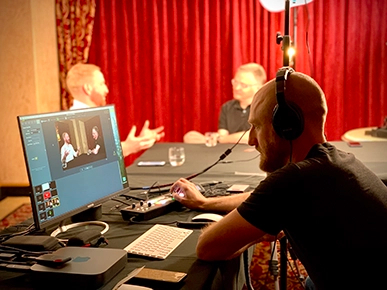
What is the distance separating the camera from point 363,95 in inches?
168

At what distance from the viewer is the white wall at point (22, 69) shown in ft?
14.3

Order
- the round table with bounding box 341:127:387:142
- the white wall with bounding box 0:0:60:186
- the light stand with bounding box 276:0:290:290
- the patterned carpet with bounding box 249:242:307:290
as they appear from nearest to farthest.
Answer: the light stand with bounding box 276:0:290:290, the patterned carpet with bounding box 249:242:307:290, the round table with bounding box 341:127:387:142, the white wall with bounding box 0:0:60:186

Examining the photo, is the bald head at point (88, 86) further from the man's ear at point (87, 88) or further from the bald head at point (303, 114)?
the bald head at point (303, 114)

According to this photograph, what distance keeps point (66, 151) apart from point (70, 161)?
0.12ft

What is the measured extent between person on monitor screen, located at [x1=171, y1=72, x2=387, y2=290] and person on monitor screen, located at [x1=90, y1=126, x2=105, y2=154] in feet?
1.93

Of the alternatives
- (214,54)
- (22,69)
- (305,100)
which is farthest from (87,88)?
(305,100)

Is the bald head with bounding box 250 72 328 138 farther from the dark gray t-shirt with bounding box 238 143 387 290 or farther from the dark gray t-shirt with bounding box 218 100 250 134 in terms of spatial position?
the dark gray t-shirt with bounding box 218 100 250 134

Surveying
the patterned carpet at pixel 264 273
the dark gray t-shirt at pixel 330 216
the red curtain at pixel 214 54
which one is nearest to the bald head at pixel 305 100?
the dark gray t-shirt at pixel 330 216

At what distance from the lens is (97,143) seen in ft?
5.46

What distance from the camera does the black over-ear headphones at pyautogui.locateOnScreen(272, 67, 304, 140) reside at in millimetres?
1215

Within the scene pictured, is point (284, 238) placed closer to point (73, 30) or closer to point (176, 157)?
point (176, 157)

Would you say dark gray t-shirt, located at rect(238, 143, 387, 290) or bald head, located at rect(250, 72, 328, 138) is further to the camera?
bald head, located at rect(250, 72, 328, 138)

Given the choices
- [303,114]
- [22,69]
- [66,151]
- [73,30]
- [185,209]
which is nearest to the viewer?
[303,114]

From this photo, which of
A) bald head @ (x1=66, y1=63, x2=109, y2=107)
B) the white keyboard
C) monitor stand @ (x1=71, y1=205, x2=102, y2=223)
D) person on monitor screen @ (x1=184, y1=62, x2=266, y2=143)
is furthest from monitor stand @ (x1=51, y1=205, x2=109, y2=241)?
person on monitor screen @ (x1=184, y1=62, x2=266, y2=143)
